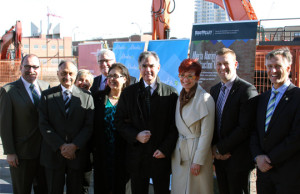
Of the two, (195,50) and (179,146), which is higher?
(195,50)

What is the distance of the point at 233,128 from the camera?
10.5ft

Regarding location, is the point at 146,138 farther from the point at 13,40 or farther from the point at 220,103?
the point at 13,40

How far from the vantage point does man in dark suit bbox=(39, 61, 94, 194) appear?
3516mm

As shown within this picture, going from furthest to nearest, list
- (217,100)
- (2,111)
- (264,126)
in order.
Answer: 1. (2,111)
2. (217,100)
3. (264,126)

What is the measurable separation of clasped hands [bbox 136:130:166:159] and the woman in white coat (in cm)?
20

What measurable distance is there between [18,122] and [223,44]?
307 cm

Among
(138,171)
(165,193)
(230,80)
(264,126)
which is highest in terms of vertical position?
(230,80)

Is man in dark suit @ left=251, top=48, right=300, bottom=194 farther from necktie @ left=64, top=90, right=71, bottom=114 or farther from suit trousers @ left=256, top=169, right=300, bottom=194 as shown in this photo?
necktie @ left=64, top=90, right=71, bottom=114

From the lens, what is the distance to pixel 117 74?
379cm

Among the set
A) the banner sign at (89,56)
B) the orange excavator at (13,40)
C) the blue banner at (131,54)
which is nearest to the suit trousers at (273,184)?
the blue banner at (131,54)


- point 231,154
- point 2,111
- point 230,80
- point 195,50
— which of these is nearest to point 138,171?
point 231,154

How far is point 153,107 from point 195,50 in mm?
1990

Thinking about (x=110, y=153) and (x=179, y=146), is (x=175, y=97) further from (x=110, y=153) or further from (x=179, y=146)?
(x=110, y=153)

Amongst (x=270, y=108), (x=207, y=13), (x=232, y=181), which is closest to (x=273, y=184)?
(x=232, y=181)
